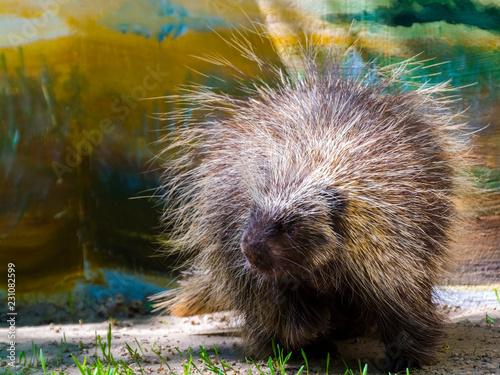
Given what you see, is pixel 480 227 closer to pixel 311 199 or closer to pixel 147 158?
pixel 311 199

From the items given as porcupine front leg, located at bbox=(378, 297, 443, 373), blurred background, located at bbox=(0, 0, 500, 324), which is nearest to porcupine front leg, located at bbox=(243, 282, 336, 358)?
porcupine front leg, located at bbox=(378, 297, 443, 373)

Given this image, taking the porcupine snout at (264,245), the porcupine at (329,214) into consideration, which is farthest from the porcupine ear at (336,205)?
the porcupine snout at (264,245)

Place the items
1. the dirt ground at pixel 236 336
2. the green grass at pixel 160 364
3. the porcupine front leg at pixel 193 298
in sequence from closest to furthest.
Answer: the green grass at pixel 160 364 → the dirt ground at pixel 236 336 → the porcupine front leg at pixel 193 298

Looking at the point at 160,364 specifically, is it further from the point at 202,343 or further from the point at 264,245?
the point at 264,245

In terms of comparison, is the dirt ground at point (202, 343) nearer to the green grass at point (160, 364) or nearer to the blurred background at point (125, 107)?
the green grass at point (160, 364)

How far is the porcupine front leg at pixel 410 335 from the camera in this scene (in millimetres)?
2633

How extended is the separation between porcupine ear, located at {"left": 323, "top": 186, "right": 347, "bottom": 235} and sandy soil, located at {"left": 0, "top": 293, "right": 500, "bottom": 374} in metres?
0.78

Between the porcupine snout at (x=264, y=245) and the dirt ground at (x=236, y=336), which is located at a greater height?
the porcupine snout at (x=264, y=245)

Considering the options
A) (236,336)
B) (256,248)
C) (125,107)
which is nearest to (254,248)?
(256,248)

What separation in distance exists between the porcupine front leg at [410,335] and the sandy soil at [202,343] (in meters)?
0.08

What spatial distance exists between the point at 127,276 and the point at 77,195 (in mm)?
684

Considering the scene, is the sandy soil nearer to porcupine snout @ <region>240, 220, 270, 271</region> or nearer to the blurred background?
the blurred background

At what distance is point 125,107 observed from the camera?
397 cm

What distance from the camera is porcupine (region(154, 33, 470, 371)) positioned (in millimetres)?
2428
